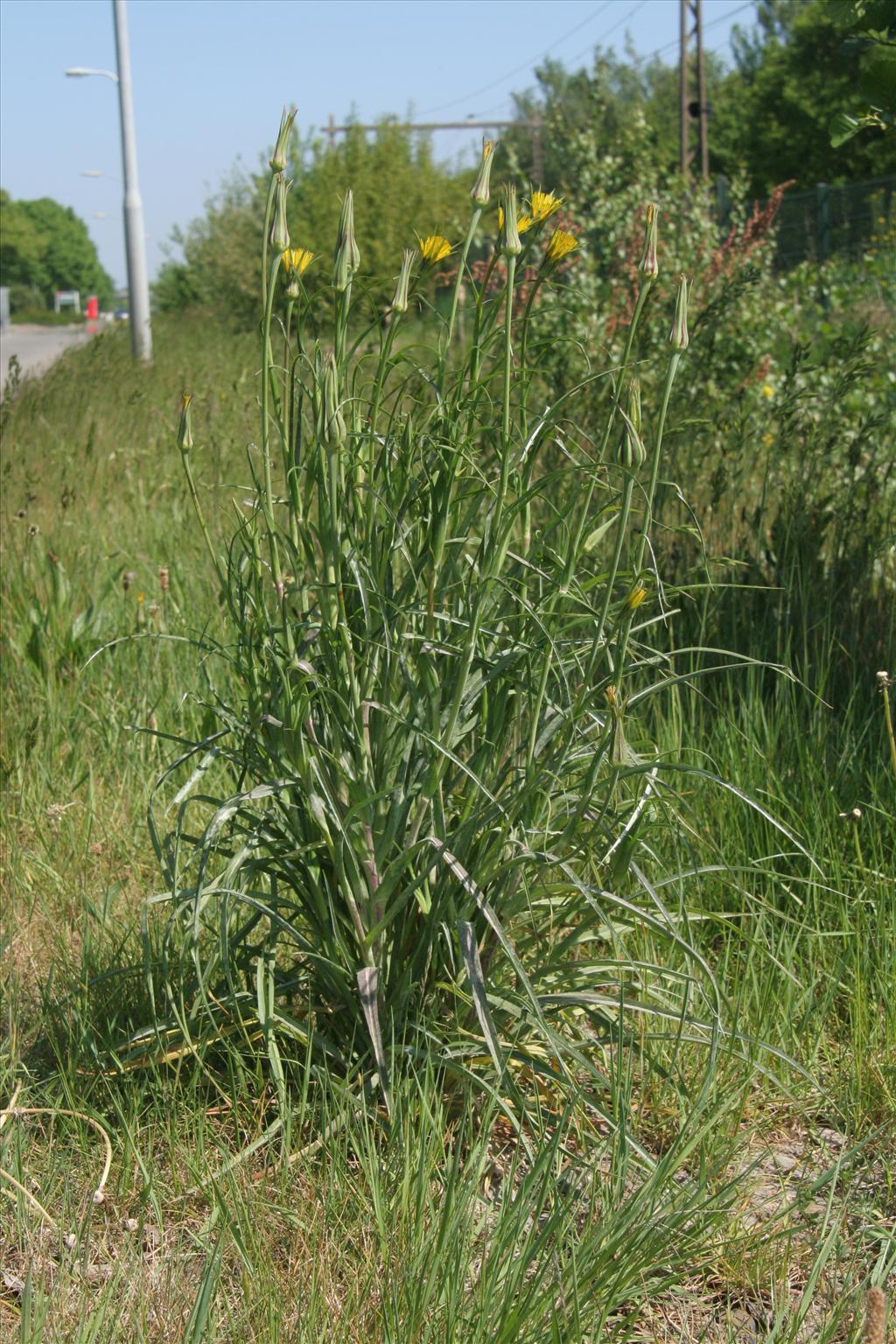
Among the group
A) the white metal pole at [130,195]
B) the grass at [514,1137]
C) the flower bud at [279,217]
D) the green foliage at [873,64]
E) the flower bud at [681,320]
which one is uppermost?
the white metal pole at [130,195]

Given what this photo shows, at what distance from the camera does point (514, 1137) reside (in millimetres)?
1875

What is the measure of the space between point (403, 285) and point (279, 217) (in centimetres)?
18

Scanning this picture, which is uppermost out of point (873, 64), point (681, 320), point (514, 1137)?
point (873, 64)

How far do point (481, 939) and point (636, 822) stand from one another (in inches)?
10.7

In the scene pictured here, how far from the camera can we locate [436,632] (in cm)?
190

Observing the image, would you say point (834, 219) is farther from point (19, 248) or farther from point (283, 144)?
point (19, 248)

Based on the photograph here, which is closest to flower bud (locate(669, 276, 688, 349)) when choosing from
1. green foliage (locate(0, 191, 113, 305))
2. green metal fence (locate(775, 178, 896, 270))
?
green metal fence (locate(775, 178, 896, 270))

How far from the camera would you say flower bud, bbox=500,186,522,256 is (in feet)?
4.88

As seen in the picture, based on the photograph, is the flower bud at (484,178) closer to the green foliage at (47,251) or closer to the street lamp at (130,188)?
the street lamp at (130,188)

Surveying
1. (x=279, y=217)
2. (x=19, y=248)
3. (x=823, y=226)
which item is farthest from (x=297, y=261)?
(x=19, y=248)

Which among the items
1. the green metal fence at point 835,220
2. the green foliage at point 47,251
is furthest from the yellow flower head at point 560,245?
the green foliage at point 47,251

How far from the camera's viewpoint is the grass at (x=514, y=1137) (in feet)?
4.80

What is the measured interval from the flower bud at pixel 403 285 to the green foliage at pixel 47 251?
98.8 metres

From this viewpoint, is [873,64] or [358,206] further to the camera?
[358,206]
